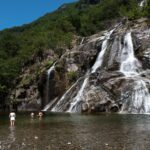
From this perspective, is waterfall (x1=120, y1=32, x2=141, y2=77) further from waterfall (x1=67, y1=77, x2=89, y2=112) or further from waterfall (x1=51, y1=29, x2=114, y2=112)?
waterfall (x1=67, y1=77, x2=89, y2=112)

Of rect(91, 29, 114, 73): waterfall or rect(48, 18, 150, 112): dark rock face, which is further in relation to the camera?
rect(91, 29, 114, 73): waterfall

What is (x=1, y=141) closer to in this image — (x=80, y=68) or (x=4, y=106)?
(x=80, y=68)

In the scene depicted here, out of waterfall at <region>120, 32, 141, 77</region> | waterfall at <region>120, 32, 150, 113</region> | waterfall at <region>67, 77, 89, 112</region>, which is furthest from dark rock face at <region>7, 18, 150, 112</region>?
waterfall at <region>120, 32, 141, 77</region>

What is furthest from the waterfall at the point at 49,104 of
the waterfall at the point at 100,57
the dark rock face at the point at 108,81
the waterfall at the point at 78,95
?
the waterfall at the point at 100,57

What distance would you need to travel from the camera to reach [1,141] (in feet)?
82.8

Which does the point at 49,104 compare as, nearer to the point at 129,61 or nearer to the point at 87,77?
the point at 87,77

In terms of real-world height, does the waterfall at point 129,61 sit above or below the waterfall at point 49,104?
above

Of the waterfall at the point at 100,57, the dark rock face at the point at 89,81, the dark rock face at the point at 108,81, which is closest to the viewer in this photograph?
the dark rock face at the point at 108,81

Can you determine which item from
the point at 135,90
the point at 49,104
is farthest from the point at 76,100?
the point at 49,104

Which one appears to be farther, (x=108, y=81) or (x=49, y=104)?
(x=49, y=104)

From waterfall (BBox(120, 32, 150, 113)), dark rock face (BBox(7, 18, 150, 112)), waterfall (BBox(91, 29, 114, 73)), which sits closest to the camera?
waterfall (BBox(120, 32, 150, 113))

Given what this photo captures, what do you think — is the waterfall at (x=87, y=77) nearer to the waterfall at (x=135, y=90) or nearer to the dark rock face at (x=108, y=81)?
the dark rock face at (x=108, y=81)

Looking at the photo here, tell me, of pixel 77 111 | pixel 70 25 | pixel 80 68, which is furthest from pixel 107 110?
pixel 70 25

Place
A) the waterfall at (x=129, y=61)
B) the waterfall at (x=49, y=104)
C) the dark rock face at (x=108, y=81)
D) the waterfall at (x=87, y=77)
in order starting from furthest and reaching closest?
1. the waterfall at (x=49, y=104)
2. the waterfall at (x=129, y=61)
3. the waterfall at (x=87, y=77)
4. the dark rock face at (x=108, y=81)
